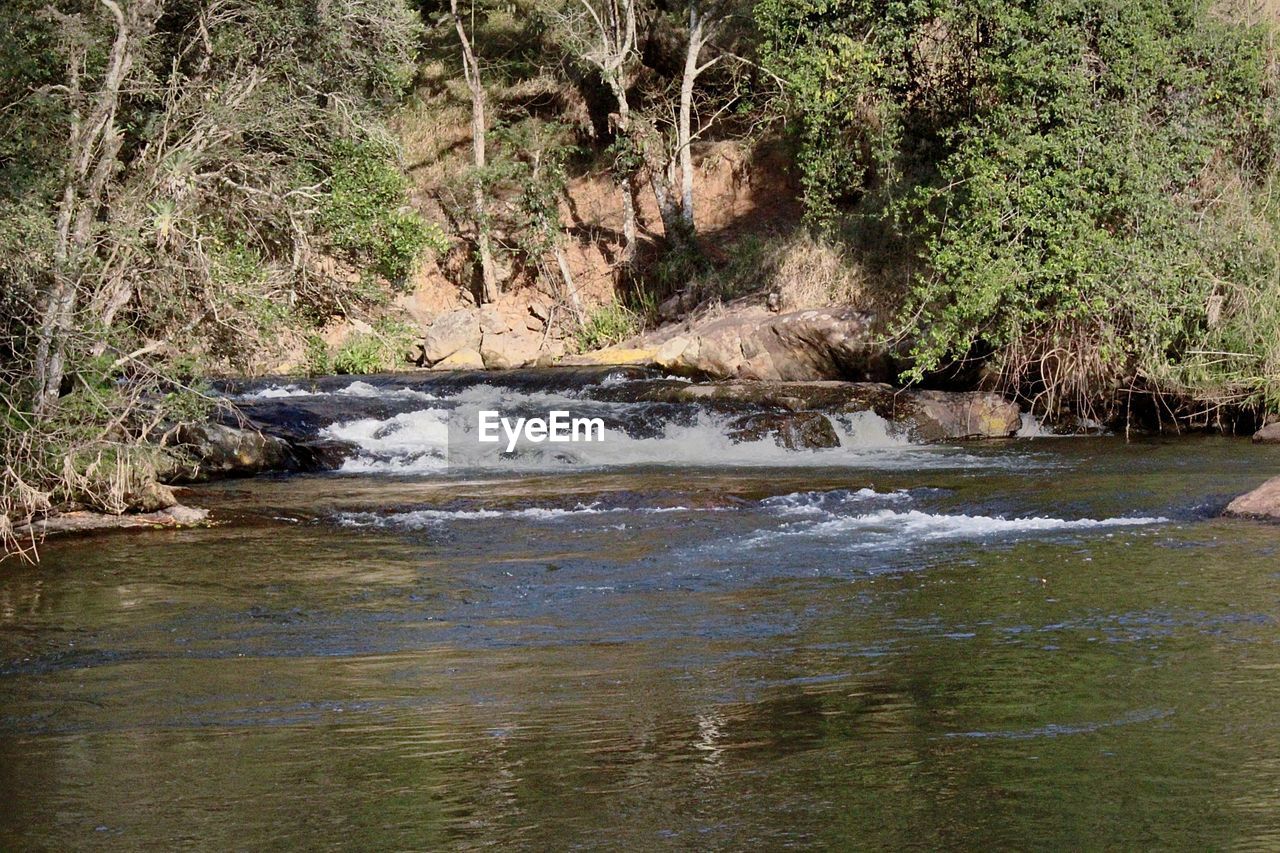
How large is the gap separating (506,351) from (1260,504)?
18202 millimetres

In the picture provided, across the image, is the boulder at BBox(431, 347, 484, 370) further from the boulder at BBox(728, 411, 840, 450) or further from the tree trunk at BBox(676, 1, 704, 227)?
the boulder at BBox(728, 411, 840, 450)

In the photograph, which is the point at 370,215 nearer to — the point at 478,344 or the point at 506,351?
the point at 506,351

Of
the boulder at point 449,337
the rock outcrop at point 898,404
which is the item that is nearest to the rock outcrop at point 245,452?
the rock outcrop at point 898,404

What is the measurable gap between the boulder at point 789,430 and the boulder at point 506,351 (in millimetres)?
9151

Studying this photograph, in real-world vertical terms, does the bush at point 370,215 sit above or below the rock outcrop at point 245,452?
above

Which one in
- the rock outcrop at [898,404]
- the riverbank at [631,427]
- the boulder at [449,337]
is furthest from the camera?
the boulder at [449,337]

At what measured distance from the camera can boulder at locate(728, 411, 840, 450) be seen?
19.3m

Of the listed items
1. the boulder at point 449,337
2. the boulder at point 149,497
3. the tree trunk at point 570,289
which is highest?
the tree trunk at point 570,289

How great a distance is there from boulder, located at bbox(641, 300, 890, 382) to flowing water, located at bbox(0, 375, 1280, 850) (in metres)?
7.83

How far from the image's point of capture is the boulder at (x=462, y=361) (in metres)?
28.2

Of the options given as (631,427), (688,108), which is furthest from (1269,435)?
(688,108)

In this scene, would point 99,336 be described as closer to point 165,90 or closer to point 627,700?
point 165,90

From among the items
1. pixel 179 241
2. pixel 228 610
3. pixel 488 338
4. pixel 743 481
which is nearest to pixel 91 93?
pixel 179 241

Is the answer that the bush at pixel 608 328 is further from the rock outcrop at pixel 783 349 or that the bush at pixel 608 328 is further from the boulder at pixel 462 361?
the rock outcrop at pixel 783 349
